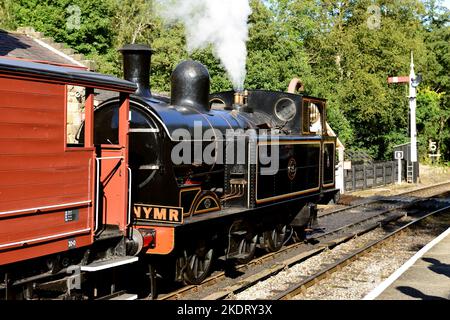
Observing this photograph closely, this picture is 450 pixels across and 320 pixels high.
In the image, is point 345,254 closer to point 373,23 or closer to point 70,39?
point 70,39

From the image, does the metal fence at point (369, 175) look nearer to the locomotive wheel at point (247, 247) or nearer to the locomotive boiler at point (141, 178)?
the locomotive boiler at point (141, 178)

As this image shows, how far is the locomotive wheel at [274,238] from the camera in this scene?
38.6 ft

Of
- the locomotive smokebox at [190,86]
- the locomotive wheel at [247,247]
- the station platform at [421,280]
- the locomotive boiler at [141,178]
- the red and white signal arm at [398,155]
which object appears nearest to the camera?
the locomotive boiler at [141,178]

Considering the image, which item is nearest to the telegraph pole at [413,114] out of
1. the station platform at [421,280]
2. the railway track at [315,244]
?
the railway track at [315,244]

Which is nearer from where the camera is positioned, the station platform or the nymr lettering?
the nymr lettering

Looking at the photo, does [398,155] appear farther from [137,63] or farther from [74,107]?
[137,63]

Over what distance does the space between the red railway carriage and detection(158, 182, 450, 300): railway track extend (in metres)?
2.54

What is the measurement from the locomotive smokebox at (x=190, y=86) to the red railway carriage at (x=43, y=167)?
8.57 feet

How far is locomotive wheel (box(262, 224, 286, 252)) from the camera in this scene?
38.6 feet

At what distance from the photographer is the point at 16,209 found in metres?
5.63

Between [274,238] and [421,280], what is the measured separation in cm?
→ 366

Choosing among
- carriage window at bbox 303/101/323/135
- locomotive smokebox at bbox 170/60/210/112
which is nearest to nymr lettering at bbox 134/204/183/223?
locomotive smokebox at bbox 170/60/210/112

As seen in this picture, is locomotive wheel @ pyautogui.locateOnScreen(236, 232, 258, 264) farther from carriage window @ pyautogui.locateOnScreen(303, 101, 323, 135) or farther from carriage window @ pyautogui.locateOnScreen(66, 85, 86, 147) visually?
carriage window @ pyautogui.locateOnScreen(66, 85, 86, 147)
